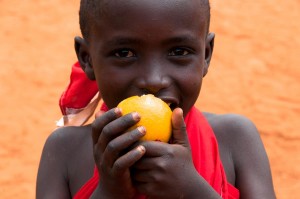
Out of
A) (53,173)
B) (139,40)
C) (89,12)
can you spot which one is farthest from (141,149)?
(53,173)

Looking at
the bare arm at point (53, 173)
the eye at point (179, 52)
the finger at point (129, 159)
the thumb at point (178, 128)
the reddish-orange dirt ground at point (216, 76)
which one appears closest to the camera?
the finger at point (129, 159)

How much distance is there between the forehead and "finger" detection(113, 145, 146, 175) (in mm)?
398

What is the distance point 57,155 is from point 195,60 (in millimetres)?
745

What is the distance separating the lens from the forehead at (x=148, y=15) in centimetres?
211

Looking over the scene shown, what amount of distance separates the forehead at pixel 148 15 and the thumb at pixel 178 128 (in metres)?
0.28

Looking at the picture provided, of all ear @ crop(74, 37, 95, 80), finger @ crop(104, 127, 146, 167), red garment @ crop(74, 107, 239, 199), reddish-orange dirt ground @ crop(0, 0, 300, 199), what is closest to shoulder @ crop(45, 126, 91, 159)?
red garment @ crop(74, 107, 239, 199)

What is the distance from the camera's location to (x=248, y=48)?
7.16 m

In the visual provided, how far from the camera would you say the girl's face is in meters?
2.10

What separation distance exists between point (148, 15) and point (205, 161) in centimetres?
66

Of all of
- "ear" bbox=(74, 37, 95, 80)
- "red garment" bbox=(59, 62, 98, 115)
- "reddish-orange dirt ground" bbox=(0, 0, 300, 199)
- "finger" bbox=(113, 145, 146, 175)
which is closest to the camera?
"finger" bbox=(113, 145, 146, 175)

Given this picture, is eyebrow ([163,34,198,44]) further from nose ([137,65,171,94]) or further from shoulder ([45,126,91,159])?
shoulder ([45,126,91,159])

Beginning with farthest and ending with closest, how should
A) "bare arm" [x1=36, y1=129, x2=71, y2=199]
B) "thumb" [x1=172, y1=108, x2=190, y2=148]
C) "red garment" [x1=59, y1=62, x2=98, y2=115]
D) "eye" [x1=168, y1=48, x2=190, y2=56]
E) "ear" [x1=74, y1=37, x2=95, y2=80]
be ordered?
"red garment" [x1=59, y1=62, x2=98, y2=115]
"bare arm" [x1=36, y1=129, x2=71, y2=199]
"ear" [x1=74, y1=37, x2=95, y2=80]
"eye" [x1=168, y1=48, x2=190, y2=56]
"thumb" [x1=172, y1=108, x2=190, y2=148]

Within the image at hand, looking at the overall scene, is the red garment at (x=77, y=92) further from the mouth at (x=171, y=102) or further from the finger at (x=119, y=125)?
the finger at (x=119, y=125)

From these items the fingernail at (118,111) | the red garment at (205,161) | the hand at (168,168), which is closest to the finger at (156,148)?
the hand at (168,168)
